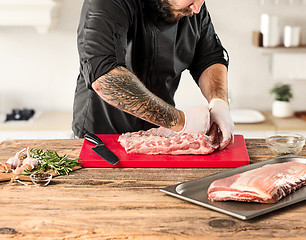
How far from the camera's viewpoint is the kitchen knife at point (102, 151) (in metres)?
1.67

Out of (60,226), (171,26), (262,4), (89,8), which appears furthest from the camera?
(262,4)

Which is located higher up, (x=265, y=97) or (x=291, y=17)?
(x=291, y=17)

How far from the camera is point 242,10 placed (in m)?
3.82

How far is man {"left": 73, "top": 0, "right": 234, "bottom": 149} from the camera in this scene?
1.76 metres

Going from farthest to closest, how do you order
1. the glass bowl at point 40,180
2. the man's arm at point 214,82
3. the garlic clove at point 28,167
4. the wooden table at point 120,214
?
the man's arm at point 214,82
the garlic clove at point 28,167
the glass bowl at point 40,180
the wooden table at point 120,214

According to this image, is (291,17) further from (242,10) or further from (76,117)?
(76,117)

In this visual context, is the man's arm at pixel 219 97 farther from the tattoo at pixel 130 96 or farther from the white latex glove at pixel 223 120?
the tattoo at pixel 130 96

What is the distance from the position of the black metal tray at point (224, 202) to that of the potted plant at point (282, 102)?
2.21m

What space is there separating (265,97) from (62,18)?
1.78 m

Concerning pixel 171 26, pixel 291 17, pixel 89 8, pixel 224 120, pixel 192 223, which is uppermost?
pixel 89 8

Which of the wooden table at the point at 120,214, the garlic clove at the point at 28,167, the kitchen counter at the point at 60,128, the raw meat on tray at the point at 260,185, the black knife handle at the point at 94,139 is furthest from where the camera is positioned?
the kitchen counter at the point at 60,128

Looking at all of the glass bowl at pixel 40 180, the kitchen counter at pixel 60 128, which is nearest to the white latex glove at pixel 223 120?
the glass bowl at pixel 40 180

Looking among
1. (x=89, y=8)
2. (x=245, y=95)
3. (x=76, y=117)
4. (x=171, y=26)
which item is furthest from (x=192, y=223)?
(x=245, y=95)

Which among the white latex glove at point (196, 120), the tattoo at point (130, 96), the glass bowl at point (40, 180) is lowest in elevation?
the white latex glove at point (196, 120)
